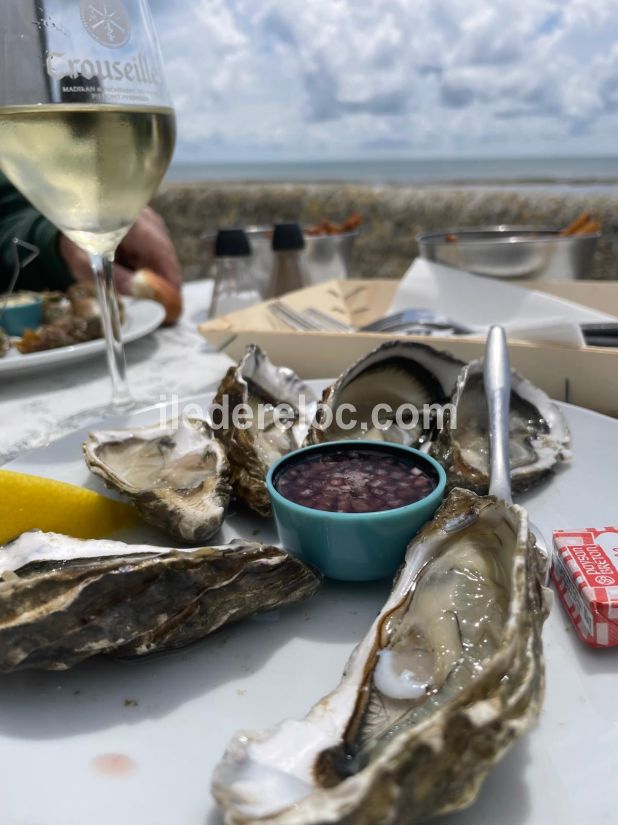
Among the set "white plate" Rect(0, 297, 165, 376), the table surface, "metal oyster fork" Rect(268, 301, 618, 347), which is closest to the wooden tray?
"metal oyster fork" Rect(268, 301, 618, 347)

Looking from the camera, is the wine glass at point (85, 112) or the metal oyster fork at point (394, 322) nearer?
the wine glass at point (85, 112)

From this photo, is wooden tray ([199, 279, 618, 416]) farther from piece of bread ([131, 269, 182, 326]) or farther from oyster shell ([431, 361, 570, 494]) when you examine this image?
piece of bread ([131, 269, 182, 326])

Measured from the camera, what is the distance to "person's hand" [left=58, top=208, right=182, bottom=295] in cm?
200

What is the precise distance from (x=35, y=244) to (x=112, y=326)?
104 centimetres

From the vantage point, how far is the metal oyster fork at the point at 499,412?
2.74ft

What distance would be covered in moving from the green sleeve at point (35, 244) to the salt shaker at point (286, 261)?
676 millimetres

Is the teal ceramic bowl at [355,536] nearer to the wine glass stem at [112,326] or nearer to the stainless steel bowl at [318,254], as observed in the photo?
the wine glass stem at [112,326]

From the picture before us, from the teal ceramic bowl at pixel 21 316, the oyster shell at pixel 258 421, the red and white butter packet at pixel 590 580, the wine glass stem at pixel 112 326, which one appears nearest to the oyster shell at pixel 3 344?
the teal ceramic bowl at pixel 21 316

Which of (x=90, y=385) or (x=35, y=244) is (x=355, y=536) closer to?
(x=90, y=385)

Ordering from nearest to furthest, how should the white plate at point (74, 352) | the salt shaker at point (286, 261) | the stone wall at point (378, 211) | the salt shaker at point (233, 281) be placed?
the white plate at point (74, 352) → the salt shaker at point (233, 281) → the salt shaker at point (286, 261) → the stone wall at point (378, 211)

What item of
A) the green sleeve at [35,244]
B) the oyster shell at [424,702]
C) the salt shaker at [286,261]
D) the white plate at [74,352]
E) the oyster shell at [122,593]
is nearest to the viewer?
the oyster shell at [424,702]

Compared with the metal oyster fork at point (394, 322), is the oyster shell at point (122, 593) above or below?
below

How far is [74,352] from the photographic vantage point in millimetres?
1397

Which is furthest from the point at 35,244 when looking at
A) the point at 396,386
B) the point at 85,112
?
the point at 396,386
